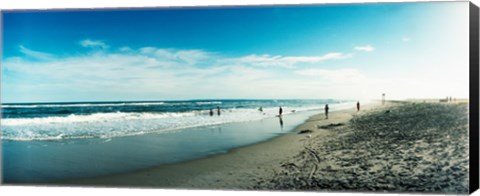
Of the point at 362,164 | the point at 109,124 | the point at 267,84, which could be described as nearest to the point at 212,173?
the point at 267,84

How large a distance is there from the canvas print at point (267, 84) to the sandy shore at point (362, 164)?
0.5 inches

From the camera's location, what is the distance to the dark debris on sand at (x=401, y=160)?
5.58 meters

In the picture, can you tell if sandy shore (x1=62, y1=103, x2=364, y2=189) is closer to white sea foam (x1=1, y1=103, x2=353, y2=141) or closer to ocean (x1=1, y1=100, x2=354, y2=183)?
ocean (x1=1, y1=100, x2=354, y2=183)

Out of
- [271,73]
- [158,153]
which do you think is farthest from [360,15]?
[158,153]

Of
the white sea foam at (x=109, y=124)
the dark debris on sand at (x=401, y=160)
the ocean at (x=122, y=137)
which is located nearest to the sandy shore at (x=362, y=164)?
the dark debris on sand at (x=401, y=160)

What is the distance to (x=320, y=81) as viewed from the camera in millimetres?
6301

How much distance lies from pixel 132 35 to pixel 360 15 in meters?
2.75

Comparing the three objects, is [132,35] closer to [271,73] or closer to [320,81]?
[271,73]

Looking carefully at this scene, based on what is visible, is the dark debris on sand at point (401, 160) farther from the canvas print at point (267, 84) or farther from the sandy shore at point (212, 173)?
Answer: the sandy shore at point (212, 173)

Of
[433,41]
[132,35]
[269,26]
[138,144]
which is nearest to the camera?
[433,41]

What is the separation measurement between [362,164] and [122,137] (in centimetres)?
390

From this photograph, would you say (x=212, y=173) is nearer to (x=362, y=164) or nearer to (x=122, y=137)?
(x=362, y=164)

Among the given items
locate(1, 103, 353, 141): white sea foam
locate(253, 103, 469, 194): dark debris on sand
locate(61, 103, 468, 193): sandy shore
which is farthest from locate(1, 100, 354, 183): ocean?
locate(253, 103, 469, 194): dark debris on sand

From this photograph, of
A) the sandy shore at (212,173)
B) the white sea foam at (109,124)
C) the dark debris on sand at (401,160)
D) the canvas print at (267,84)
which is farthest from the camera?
the white sea foam at (109,124)
